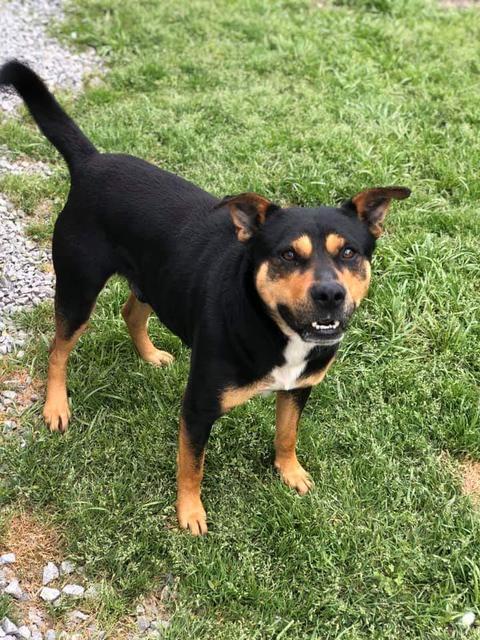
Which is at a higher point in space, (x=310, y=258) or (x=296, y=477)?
(x=310, y=258)

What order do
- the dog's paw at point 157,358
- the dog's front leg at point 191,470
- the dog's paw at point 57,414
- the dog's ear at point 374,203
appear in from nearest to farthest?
the dog's ear at point 374,203 → the dog's front leg at point 191,470 → the dog's paw at point 57,414 → the dog's paw at point 157,358

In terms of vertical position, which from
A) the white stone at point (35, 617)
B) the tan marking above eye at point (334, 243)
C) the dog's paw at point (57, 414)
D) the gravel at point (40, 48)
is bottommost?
the white stone at point (35, 617)

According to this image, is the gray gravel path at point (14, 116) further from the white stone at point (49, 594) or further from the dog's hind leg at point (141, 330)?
the white stone at point (49, 594)

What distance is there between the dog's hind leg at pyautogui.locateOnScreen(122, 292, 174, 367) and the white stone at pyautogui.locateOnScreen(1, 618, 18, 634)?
1.82m

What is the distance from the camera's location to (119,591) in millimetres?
3344

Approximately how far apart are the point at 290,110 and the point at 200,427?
4559 mm

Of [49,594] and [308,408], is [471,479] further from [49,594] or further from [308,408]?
[49,594]

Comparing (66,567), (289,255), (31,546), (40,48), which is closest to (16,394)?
(31,546)

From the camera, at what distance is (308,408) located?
430 centimetres

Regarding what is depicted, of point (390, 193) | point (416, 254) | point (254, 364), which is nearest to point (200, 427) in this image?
point (254, 364)

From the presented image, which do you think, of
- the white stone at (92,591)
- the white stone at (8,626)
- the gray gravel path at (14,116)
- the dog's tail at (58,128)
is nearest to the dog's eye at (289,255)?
the dog's tail at (58,128)

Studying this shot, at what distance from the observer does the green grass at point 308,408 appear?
133 inches

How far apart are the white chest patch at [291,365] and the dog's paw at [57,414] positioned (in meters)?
1.50

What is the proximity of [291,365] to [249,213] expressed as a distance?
0.75 m
